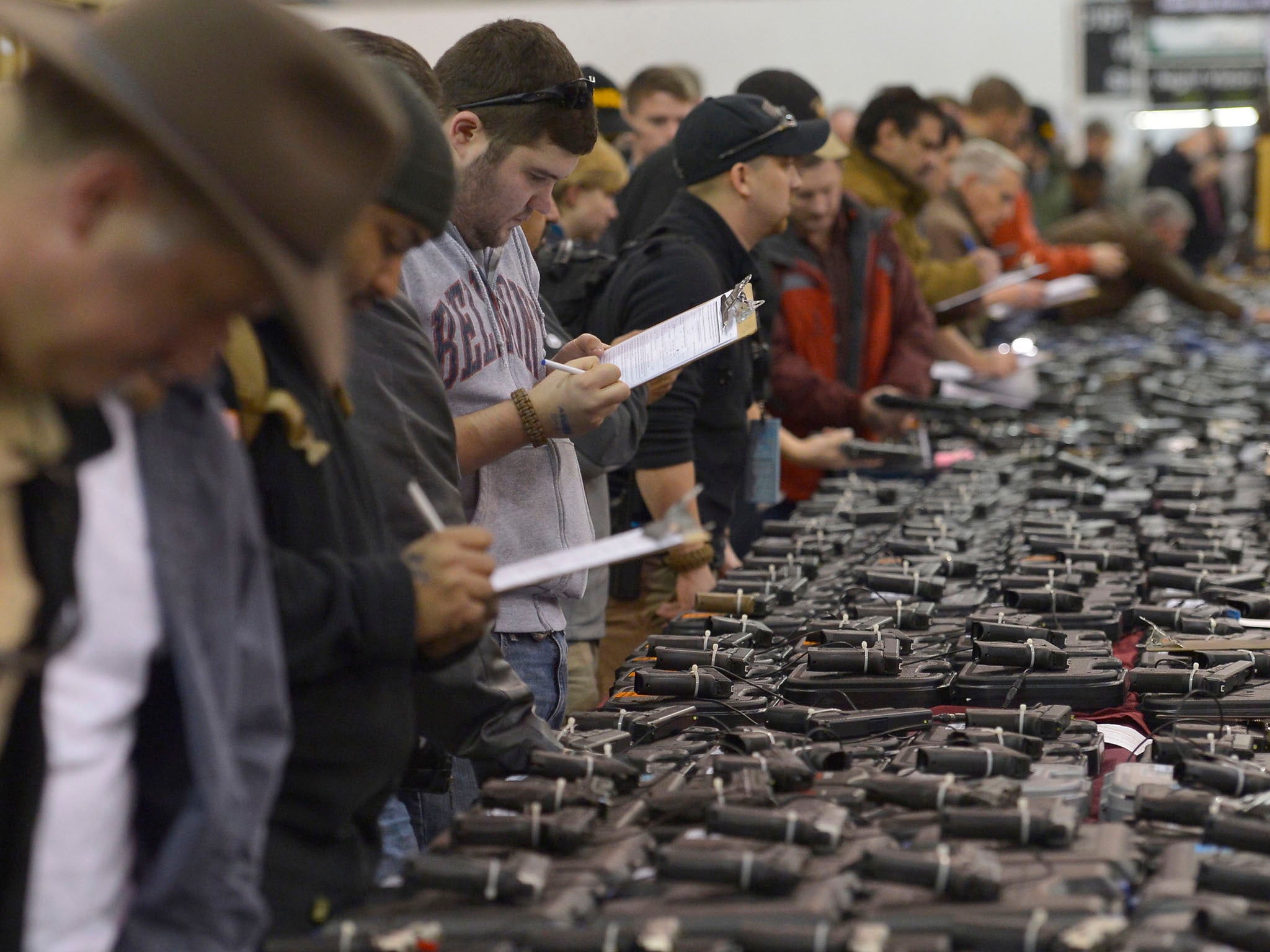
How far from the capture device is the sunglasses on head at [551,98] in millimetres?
2496

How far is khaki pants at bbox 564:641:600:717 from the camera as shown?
3395 millimetres

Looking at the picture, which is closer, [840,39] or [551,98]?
[551,98]

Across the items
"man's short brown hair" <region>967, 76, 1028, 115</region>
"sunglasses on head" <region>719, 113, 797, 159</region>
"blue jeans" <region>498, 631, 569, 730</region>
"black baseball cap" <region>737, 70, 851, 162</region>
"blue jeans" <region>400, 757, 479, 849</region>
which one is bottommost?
"blue jeans" <region>400, 757, 479, 849</region>

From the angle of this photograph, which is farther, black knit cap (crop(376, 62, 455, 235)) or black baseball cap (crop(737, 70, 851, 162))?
black baseball cap (crop(737, 70, 851, 162))

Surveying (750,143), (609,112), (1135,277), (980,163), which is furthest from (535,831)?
(1135,277)

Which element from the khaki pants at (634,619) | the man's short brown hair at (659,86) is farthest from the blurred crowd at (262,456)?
the man's short brown hair at (659,86)

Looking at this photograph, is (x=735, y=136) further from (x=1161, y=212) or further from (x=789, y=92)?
(x=1161, y=212)

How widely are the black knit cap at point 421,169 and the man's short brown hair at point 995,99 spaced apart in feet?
26.3

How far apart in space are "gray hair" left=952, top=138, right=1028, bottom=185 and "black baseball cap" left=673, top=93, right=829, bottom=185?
3.79 metres

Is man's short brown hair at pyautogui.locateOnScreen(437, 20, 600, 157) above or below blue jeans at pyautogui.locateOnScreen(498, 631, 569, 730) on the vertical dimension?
above

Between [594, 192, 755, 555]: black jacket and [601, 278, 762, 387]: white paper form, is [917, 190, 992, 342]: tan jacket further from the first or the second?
[601, 278, 762, 387]: white paper form

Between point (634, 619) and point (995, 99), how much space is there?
6325 millimetres

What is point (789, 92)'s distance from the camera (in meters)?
4.43

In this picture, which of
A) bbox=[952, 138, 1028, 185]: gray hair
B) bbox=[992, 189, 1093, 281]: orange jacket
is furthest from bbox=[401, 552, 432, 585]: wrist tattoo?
bbox=[992, 189, 1093, 281]: orange jacket
